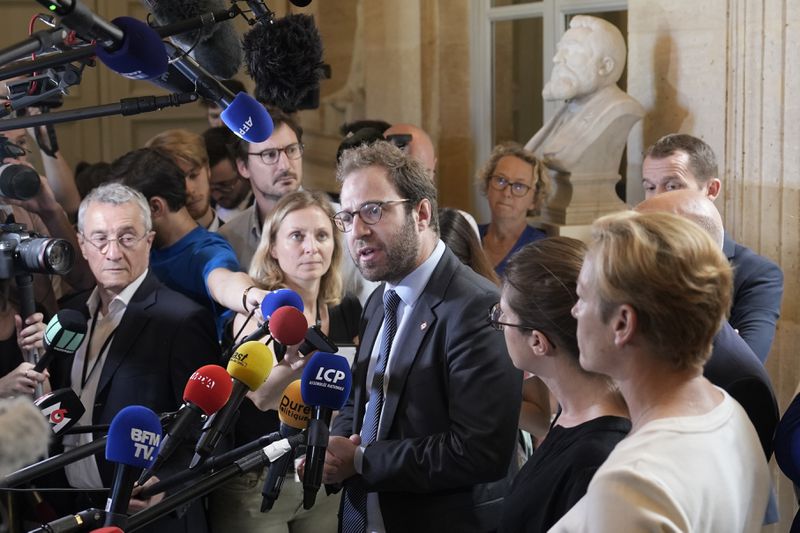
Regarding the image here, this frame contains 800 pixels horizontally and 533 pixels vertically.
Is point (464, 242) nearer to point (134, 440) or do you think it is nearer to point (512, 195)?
point (512, 195)

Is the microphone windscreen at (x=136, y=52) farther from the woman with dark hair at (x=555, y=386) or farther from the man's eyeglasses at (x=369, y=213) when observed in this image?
the man's eyeglasses at (x=369, y=213)

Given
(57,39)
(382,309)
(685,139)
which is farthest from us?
(685,139)

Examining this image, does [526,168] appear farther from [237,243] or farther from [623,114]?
[237,243]

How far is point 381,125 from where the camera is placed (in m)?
5.23

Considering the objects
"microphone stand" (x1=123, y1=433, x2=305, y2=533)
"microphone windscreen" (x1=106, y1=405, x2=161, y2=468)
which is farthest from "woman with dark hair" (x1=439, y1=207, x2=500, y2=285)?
"microphone windscreen" (x1=106, y1=405, x2=161, y2=468)

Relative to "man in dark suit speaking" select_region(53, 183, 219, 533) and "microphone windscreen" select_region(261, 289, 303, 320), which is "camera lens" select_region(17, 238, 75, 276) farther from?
"man in dark suit speaking" select_region(53, 183, 219, 533)

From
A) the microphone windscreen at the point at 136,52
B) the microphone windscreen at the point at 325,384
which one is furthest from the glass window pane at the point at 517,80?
the microphone windscreen at the point at 136,52

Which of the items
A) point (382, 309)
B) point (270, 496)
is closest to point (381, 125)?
point (382, 309)

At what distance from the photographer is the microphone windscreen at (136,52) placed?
1.56 m

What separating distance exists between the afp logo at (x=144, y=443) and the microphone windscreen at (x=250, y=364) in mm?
329

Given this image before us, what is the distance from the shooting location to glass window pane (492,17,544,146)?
636cm

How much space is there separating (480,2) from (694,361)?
5020 mm

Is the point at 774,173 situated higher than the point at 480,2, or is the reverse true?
the point at 480,2

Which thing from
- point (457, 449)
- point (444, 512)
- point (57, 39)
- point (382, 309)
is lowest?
point (444, 512)
